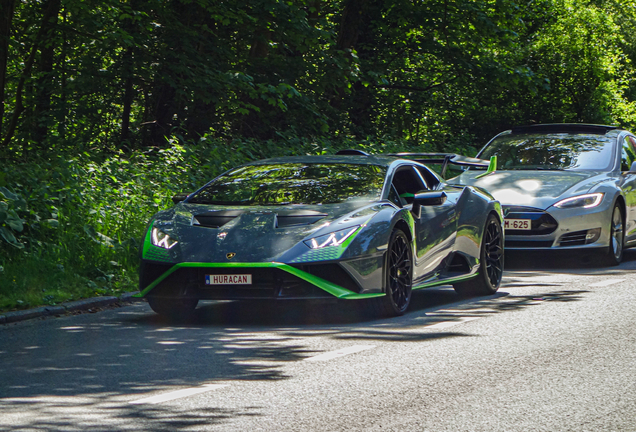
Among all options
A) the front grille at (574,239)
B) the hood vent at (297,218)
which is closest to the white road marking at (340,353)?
the hood vent at (297,218)

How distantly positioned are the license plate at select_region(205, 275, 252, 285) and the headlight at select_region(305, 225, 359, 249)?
1.82 feet

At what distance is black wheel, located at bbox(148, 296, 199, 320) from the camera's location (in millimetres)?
8078

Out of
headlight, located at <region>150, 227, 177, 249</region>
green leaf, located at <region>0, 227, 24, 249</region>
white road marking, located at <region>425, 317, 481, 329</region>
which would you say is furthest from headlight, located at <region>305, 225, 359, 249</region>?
green leaf, located at <region>0, 227, 24, 249</region>

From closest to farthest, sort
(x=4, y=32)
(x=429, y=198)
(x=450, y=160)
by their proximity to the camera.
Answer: (x=429, y=198) → (x=450, y=160) → (x=4, y=32)

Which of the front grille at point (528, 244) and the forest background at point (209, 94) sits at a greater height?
the forest background at point (209, 94)

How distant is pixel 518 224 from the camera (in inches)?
473

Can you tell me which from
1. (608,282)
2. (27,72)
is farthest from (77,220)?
(27,72)

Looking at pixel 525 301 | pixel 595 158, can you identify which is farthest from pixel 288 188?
pixel 595 158

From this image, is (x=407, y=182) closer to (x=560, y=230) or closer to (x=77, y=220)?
(x=560, y=230)

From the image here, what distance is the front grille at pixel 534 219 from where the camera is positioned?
11.9m

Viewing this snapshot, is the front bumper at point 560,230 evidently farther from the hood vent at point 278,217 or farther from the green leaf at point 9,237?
the green leaf at point 9,237

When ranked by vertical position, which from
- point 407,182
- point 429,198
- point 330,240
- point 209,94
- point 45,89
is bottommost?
point 330,240

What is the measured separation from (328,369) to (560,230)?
661 centimetres

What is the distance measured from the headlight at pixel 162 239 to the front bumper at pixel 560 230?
5.46 meters
